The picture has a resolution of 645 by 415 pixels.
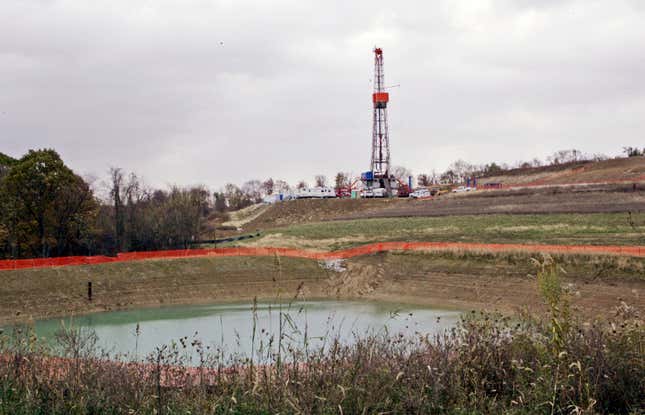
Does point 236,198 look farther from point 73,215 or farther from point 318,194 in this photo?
point 73,215

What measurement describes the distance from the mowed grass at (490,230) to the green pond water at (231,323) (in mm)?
17031

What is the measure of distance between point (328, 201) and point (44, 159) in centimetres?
5609

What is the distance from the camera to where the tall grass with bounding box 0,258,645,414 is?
29.2ft

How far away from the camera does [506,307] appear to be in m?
35.3

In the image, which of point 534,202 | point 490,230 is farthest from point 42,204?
point 534,202

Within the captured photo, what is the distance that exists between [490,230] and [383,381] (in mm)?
50911

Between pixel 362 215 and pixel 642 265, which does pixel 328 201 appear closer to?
pixel 362 215

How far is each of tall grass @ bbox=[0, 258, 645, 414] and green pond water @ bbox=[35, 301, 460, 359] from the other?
11.2 m

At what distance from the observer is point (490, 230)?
192 feet

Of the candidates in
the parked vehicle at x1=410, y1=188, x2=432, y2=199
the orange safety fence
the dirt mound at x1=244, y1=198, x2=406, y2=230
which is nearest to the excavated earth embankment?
the orange safety fence

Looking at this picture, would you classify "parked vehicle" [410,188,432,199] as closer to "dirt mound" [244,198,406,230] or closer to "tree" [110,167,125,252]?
"dirt mound" [244,198,406,230]

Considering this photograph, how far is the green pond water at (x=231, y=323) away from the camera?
24.5 metres

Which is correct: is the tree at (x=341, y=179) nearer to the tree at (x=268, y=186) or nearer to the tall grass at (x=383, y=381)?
the tree at (x=268, y=186)

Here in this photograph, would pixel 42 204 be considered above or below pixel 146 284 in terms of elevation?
above
